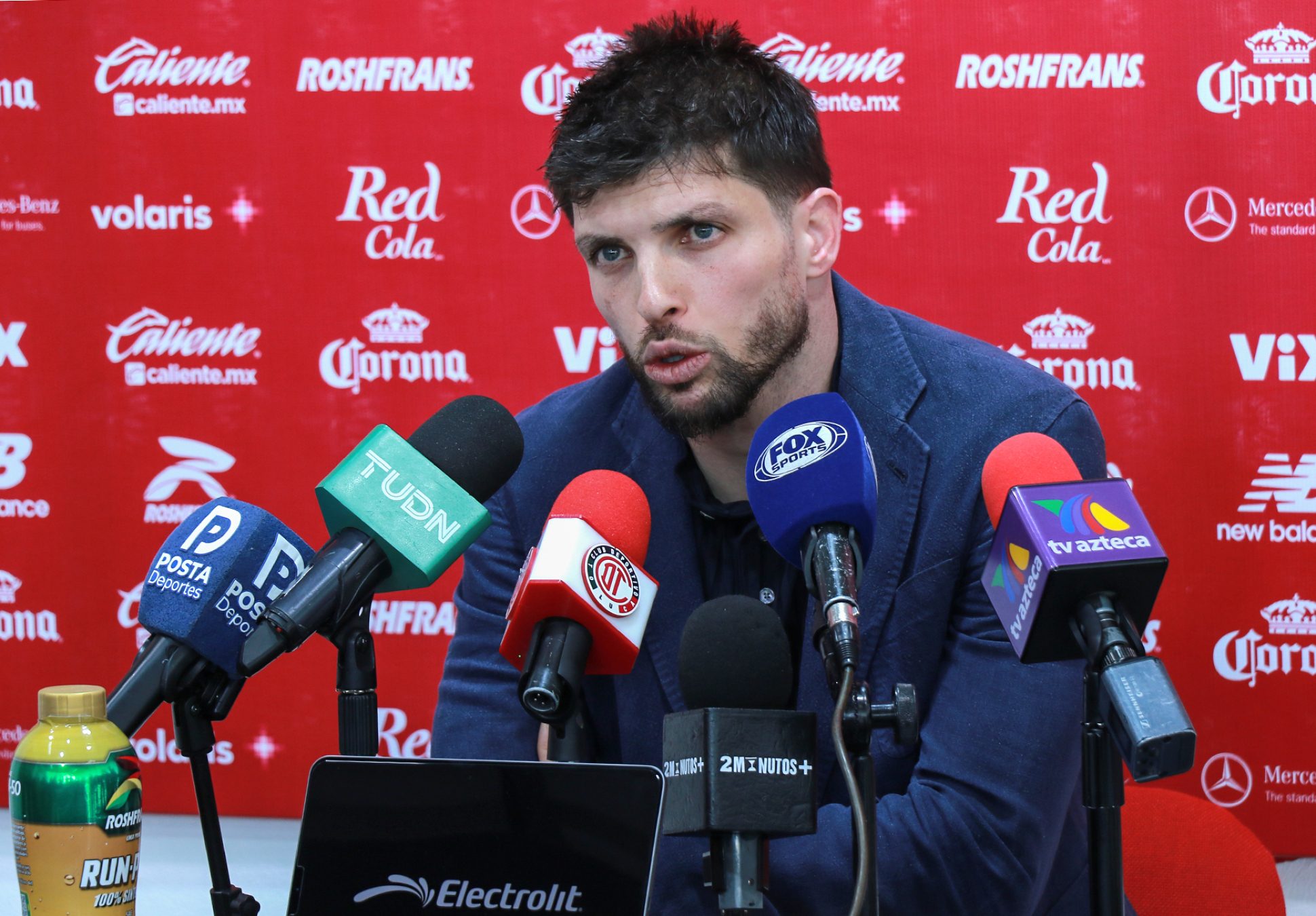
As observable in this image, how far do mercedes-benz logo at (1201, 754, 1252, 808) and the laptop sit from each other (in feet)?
7.78

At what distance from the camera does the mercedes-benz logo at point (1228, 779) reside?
2816mm

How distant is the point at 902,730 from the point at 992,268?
7.19ft

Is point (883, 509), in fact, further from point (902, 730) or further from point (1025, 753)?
point (902, 730)

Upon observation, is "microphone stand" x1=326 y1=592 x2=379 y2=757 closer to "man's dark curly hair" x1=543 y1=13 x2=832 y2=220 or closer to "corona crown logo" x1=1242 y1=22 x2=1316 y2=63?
"man's dark curly hair" x1=543 y1=13 x2=832 y2=220

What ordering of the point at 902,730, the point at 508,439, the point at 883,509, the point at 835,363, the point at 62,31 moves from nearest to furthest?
the point at 902,730, the point at 508,439, the point at 883,509, the point at 835,363, the point at 62,31

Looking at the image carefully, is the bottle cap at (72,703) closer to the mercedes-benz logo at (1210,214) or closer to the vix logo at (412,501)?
the vix logo at (412,501)

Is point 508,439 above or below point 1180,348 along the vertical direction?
below

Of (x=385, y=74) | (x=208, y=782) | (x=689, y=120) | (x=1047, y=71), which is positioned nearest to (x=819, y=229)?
(x=689, y=120)

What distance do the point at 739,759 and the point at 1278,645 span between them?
7.95 feet

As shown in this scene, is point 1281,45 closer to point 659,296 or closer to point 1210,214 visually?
point 1210,214

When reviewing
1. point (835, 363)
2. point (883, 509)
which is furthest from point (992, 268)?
point (883, 509)

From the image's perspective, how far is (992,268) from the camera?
2.88 meters

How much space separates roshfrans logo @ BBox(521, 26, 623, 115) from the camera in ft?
9.76

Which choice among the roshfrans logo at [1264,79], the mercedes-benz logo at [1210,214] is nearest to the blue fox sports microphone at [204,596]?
the mercedes-benz logo at [1210,214]
